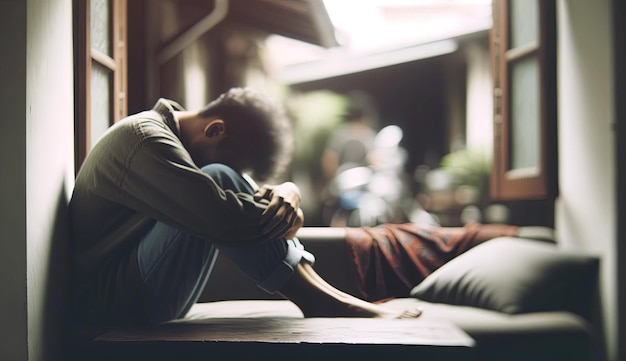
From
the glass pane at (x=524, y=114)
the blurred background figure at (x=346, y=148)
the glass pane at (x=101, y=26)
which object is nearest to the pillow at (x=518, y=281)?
the glass pane at (x=524, y=114)

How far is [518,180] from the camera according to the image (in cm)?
203

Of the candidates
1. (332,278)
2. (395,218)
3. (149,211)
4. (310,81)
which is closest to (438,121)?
(310,81)

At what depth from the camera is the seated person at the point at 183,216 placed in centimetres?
142

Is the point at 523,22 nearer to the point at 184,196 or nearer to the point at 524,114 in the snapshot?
the point at 524,114

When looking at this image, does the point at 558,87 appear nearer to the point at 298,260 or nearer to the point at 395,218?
the point at 298,260

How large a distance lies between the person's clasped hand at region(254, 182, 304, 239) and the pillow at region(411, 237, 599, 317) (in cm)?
52

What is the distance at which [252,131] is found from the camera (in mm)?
1585

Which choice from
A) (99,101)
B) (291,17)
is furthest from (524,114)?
(99,101)

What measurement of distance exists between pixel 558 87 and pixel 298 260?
1.02m

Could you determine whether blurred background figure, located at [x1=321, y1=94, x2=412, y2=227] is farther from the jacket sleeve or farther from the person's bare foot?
the jacket sleeve

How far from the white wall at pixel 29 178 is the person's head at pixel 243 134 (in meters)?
0.36

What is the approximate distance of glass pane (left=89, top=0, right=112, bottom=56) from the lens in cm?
170

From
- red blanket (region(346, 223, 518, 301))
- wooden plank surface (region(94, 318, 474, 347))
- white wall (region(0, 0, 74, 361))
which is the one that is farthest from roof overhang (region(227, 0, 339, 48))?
wooden plank surface (region(94, 318, 474, 347))

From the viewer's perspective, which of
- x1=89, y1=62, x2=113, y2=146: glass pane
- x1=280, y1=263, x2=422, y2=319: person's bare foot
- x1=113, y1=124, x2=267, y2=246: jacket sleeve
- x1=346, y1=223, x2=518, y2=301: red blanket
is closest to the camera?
x1=113, y1=124, x2=267, y2=246: jacket sleeve
